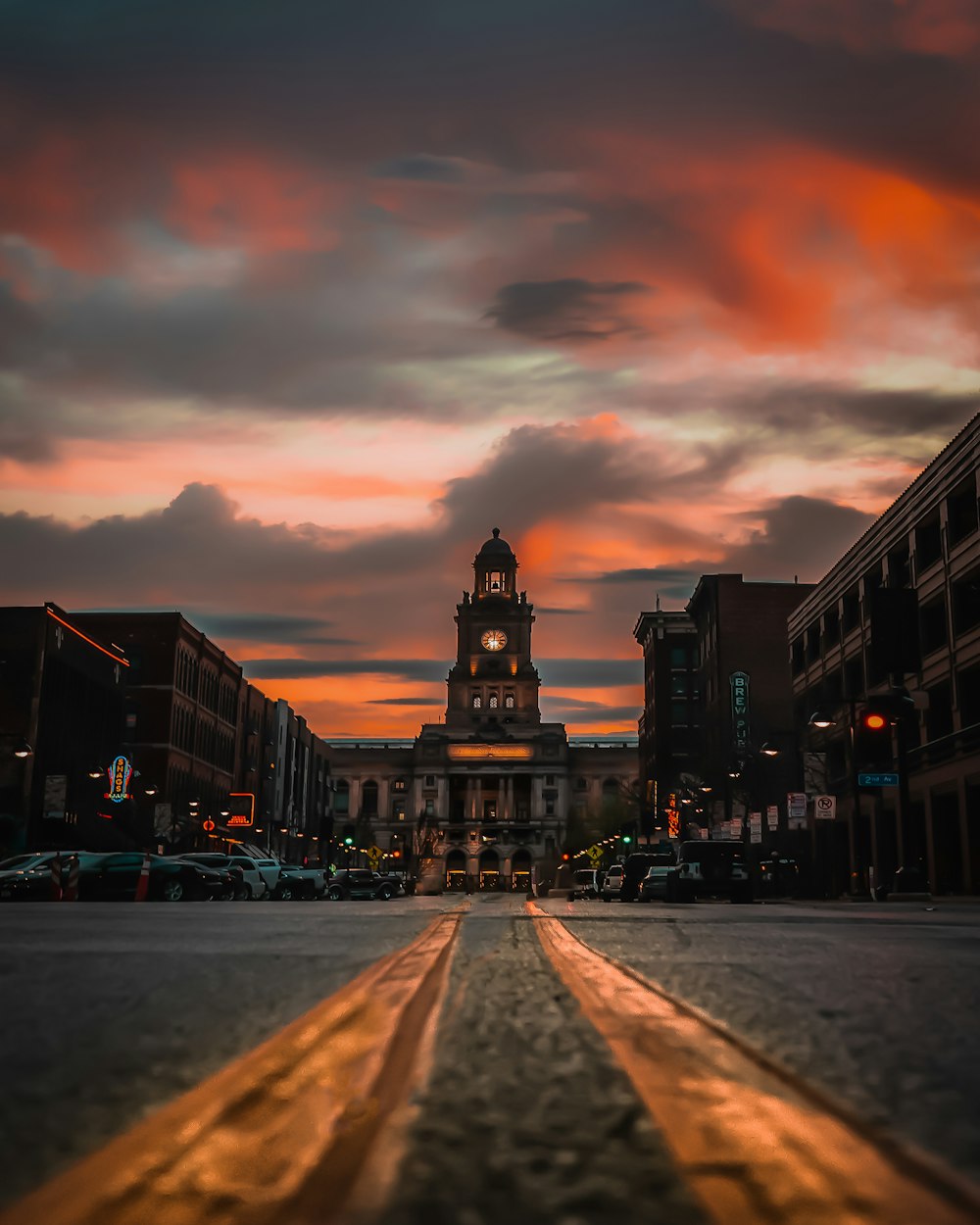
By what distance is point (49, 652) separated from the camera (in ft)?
229

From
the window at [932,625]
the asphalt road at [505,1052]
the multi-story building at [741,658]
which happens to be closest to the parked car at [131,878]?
the window at [932,625]

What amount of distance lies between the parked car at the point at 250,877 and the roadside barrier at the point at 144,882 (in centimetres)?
1092

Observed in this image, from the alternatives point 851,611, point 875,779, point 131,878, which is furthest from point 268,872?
point 851,611

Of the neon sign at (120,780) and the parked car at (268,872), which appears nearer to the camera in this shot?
the parked car at (268,872)

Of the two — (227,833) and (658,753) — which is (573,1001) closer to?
(227,833)

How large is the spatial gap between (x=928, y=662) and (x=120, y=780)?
152 feet

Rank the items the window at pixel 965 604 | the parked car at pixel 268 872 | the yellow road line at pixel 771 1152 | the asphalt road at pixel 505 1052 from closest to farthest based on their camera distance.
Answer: the yellow road line at pixel 771 1152 < the asphalt road at pixel 505 1052 < the window at pixel 965 604 < the parked car at pixel 268 872

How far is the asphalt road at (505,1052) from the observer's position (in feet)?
5.24

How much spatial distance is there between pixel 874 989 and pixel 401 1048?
265 centimetres

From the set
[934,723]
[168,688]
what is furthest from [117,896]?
[168,688]

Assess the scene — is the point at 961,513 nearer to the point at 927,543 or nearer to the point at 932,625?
the point at 927,543

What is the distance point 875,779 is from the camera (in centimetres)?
4256

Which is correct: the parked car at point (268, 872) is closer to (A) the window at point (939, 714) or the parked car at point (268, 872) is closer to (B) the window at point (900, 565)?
(A) the window at point (939, 714)

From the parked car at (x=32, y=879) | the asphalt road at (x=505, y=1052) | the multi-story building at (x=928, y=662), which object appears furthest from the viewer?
the multi-story building at (x=928, y=662)
